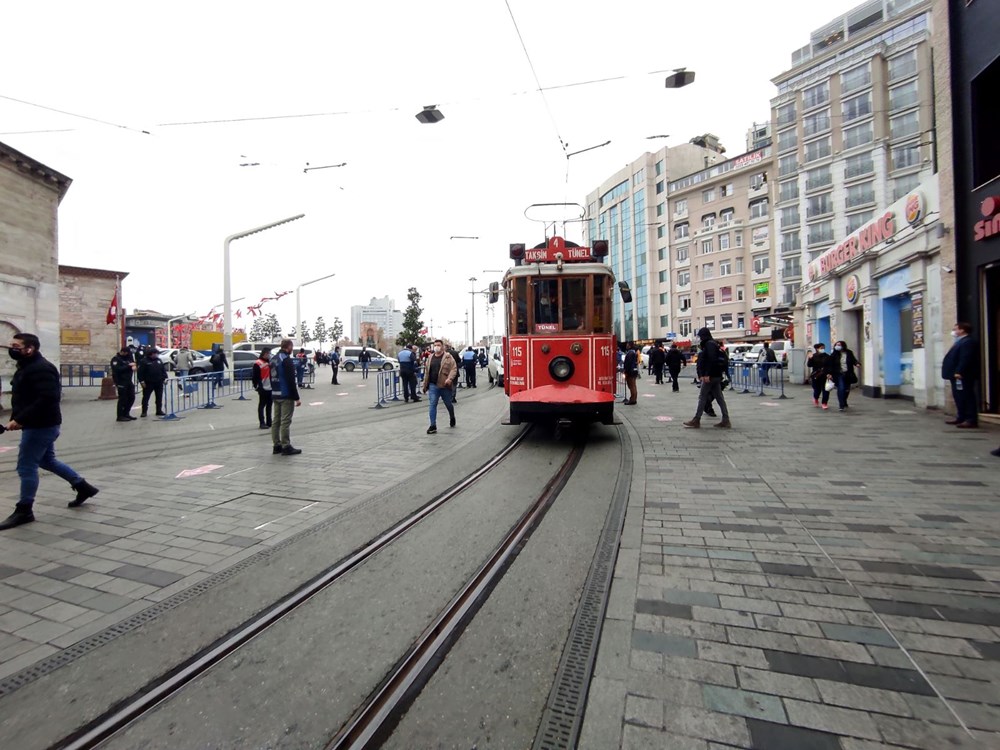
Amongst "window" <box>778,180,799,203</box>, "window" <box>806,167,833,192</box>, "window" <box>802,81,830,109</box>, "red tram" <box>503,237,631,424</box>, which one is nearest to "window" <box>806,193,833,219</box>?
"window" <box>806,167,833,192</box>

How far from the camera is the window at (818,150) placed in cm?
4991

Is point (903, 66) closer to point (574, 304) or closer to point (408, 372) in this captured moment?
point (408, 372)

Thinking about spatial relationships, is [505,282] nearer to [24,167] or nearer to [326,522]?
[326,522]

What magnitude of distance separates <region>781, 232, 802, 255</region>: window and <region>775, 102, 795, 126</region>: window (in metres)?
11.3

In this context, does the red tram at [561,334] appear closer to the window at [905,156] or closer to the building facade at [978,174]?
the building facade at [978,174]

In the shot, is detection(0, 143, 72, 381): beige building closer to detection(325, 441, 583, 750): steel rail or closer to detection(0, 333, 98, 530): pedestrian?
detection(0, 333, 98, 530): pedestrian

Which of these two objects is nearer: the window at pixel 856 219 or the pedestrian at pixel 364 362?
the pedestrian at pixel 364 362

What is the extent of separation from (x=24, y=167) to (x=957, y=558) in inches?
906

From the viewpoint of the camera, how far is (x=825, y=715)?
2.29 metres

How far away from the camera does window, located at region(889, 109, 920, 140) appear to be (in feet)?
147

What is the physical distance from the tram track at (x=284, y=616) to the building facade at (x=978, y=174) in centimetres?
995

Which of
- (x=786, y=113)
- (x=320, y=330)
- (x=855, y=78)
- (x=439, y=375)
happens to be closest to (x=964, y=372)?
(x=439, y=375)

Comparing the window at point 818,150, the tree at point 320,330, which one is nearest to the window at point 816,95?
the window at point 818,150

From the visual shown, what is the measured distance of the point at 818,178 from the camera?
50500 mm
